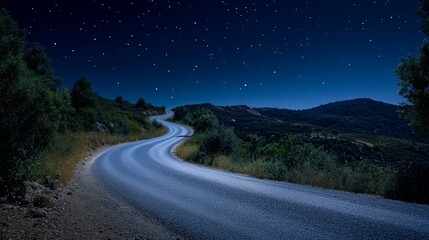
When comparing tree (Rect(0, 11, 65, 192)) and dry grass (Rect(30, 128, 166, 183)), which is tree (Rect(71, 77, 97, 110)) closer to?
dry grass (Rect(30, 128, 166, 183))

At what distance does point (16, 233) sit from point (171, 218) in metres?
3.16

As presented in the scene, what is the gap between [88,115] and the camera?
50.2 metres

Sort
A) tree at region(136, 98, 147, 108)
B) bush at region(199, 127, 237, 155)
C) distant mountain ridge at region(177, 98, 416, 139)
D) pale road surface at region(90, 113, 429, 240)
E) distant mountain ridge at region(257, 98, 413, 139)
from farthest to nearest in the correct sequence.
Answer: tree at region(136, 98, 147, 108) → distant mountain ridge at region(257, 98, 413, 139) → distant mountain ridge at region(177, 98, 416, 139) → bush at region(199, 127, 237, 155) → pale road surface at region(90, 113, 429, 240)

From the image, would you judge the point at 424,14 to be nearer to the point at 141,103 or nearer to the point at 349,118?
the point at 141,103

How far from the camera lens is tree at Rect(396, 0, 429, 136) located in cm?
1345

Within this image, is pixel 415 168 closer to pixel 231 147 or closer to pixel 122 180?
pixel 122 180

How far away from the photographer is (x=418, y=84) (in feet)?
44.9

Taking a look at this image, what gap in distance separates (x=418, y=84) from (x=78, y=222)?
15458 mm

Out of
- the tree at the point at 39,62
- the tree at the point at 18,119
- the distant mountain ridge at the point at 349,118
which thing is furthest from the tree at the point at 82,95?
the distant mountain ridge at the point at 349,118

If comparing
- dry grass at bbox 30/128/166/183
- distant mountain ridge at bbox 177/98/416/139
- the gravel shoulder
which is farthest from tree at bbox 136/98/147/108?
the gravel shoulder

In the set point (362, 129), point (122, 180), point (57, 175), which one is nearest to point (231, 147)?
point (122, 180)

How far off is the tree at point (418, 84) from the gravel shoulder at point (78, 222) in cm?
1348

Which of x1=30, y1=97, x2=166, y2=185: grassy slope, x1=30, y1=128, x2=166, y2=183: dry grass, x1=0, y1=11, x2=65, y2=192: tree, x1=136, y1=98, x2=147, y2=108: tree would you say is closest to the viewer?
x1=0, y1=11, x2=65, y2=192: tree

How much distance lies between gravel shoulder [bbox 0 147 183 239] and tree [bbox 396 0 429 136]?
13.5m
